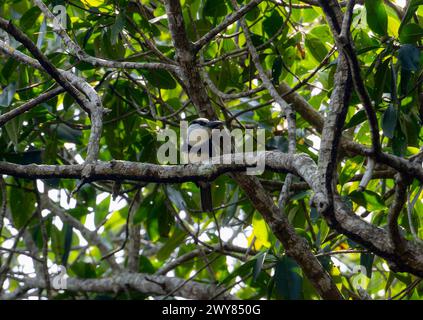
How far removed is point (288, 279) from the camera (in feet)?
11.4

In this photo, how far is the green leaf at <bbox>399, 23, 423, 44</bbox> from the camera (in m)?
3.28

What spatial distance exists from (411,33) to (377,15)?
0.19m

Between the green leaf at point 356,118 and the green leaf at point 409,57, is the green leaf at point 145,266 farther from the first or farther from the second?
the green leaf at point 409,57

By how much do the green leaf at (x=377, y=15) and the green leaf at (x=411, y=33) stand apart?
0.33ft

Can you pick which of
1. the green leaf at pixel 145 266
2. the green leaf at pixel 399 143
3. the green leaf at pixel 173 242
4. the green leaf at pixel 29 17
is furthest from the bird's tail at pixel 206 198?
the green leaf at pixel 399 143

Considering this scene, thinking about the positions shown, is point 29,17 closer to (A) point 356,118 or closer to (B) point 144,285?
(B) point 144,285

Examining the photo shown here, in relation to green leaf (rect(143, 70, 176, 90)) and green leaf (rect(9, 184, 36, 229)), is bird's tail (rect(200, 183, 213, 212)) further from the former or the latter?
green leaf (rect(9, 184, 36, 229))

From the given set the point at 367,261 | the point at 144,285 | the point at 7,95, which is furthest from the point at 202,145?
the point at 367,261

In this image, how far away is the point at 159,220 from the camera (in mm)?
4844

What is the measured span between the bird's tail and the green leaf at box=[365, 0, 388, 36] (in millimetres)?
1706

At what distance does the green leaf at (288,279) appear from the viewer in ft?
11.3

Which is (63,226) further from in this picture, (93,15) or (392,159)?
(392,159)
